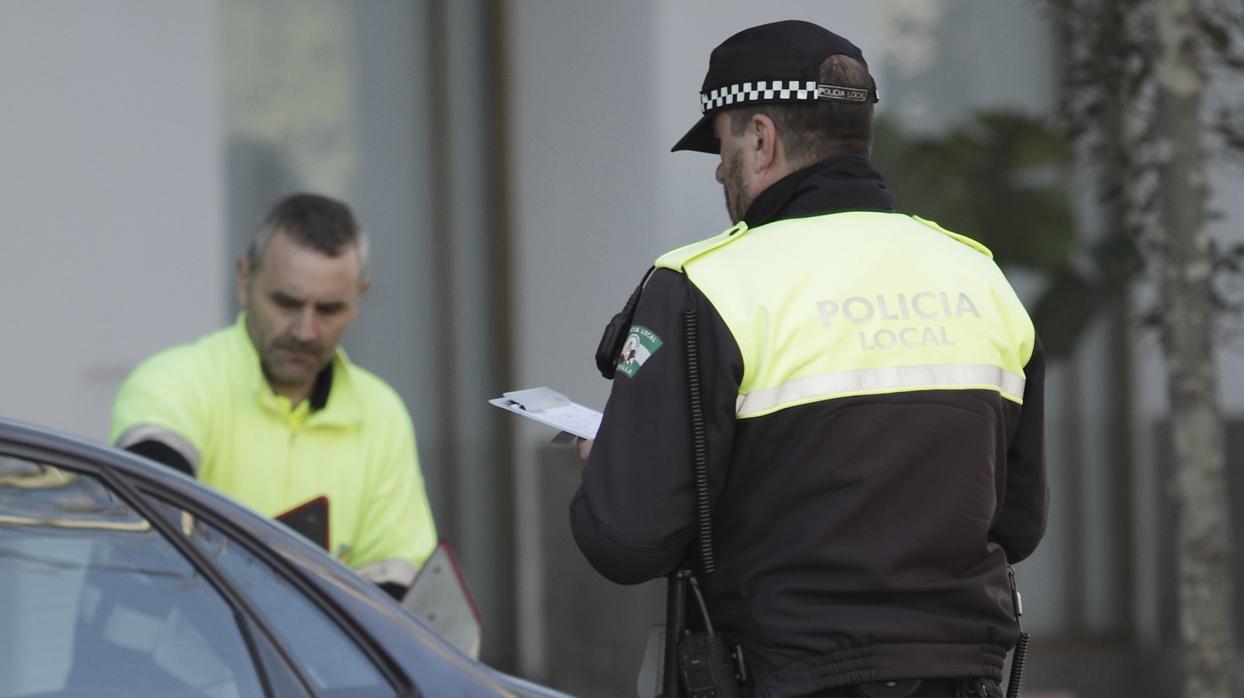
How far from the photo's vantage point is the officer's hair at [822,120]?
259 centimetres

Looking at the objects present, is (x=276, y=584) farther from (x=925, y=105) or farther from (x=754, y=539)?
(x=925, y=105)

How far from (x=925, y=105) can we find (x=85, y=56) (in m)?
3.62

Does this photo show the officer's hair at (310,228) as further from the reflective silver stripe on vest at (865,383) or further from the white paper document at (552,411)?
the reflective silver stripe on vest at (865,383)


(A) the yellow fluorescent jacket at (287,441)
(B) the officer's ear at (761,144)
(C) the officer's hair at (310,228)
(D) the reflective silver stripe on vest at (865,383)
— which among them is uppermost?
(B) the officer's ear at (761,144)

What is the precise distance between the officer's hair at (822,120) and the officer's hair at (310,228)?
1551 mm

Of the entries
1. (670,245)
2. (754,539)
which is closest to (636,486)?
(754,539)

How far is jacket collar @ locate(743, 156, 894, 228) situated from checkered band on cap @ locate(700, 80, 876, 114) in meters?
0.09

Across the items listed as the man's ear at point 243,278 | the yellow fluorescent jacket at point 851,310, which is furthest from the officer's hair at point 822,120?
the man's ear at point 243,278

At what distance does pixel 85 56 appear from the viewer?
583cm

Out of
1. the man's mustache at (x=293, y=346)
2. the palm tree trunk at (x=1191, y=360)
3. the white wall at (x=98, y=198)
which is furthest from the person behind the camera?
the white wall at (x=98, y=198)

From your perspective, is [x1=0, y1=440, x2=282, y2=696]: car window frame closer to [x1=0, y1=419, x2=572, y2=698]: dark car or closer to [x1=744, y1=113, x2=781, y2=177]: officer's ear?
[x1=0, y1=419, x2=572, y2=698]: dark car

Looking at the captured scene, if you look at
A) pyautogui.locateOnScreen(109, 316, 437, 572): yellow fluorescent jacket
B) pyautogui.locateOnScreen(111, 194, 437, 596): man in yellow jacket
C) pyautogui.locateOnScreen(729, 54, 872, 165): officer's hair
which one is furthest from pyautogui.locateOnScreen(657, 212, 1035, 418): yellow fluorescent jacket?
pyautogui.locateOnScreen(111, 194, 437, 596): man in yellow jacket

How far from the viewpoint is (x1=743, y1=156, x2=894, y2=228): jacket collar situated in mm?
2570

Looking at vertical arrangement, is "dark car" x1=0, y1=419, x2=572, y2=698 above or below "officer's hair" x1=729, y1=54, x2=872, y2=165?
below
